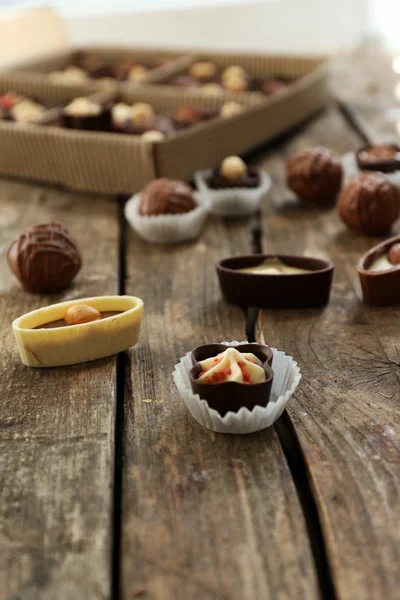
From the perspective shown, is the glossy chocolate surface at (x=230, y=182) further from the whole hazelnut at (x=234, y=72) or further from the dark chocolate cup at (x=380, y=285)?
the whole hazelnut at (x=234, y=72)

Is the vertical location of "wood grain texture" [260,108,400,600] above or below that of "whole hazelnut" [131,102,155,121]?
above

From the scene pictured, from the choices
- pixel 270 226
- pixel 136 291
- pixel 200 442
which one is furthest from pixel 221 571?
pixel 270 226

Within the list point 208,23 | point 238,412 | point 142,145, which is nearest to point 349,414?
point 238,412

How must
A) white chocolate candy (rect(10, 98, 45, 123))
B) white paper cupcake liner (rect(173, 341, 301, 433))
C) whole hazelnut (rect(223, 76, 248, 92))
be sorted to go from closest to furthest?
white paper cupcake liner (rect(173, 341, 301, 433)) < white chocolate candy (rect(10, 98, 45, 123)) < whole hazelnut (rect(223, 76, 248, 92))

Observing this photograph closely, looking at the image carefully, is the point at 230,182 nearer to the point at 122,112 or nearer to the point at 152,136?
the point at 152,136

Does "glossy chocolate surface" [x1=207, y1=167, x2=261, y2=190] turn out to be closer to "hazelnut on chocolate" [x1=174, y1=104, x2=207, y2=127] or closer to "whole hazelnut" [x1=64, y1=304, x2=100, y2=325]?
"hazelnut on chocolate" [x1=174, y1=104, x2=207, y2=127]

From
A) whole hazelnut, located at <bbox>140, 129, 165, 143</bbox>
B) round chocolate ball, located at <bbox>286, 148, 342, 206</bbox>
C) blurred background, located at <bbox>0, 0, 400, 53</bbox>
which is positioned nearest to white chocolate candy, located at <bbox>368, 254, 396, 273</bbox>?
round chocolate ball, located at <bbox>286, 148, 342, 206</bbox>

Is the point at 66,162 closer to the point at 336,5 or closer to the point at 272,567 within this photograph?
the point at 272,567
